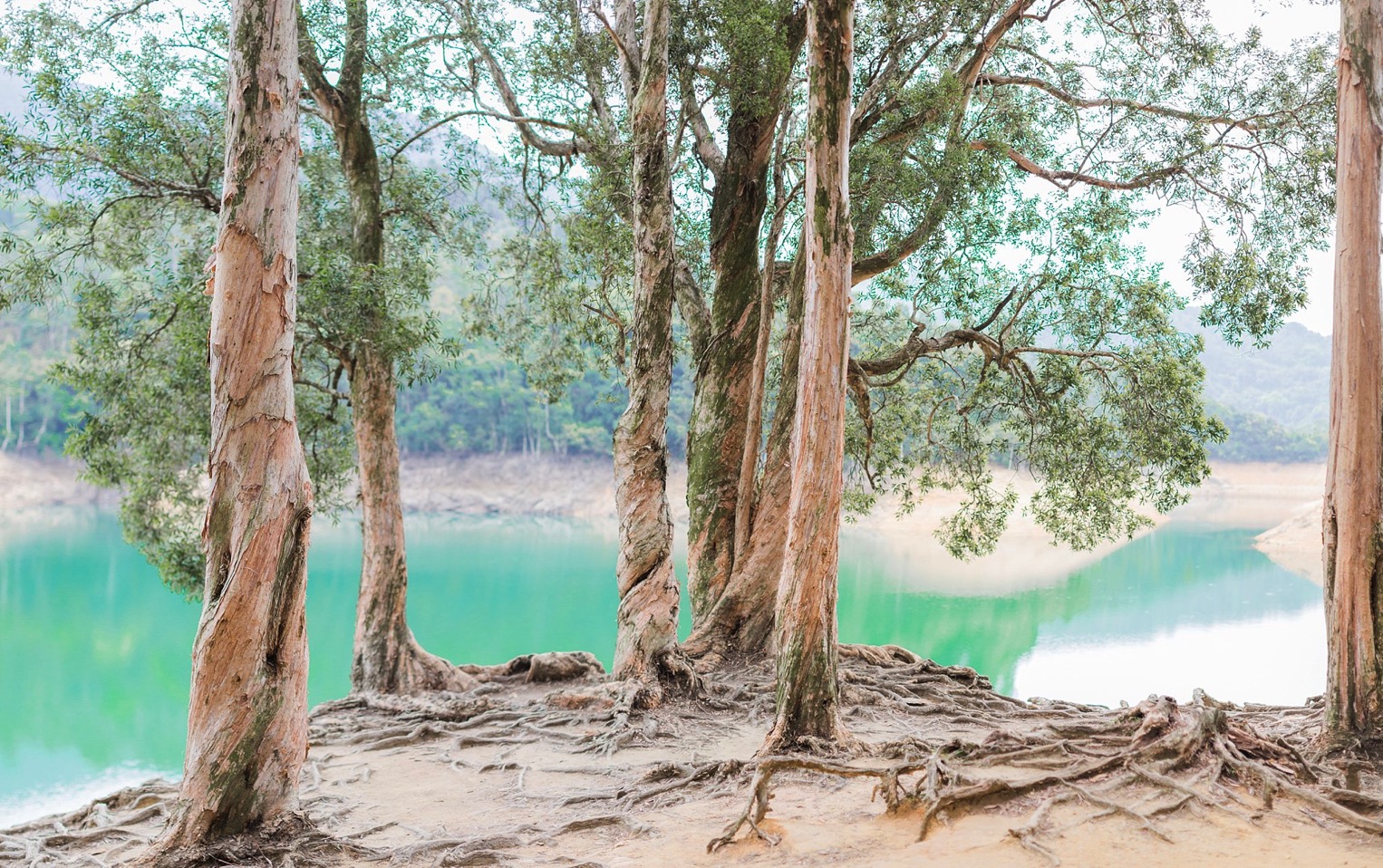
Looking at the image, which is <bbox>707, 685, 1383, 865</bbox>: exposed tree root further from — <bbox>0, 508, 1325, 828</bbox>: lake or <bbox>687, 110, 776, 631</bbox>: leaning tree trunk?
<bbox>0, 508, 1325, 828</bbox>: lake

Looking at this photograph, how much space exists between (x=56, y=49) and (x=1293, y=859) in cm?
910

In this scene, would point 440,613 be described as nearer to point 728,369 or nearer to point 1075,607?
point 1075,607

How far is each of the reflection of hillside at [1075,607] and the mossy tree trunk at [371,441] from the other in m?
8.80

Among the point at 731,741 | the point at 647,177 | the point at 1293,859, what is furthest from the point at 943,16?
the point at 1293,859

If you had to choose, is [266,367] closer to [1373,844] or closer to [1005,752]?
[1005,752]

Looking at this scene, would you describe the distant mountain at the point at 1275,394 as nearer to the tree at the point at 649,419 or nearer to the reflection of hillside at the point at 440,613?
the reflection of hillside at the point at 440,613

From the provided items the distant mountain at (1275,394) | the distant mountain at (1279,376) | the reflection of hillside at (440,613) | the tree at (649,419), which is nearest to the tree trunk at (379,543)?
the tree at (649,419)

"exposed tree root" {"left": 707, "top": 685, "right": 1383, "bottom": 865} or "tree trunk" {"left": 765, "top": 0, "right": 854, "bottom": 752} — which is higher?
"tree trunk" {"left": 765, "top": 0, "right": 854, "bottom": 752}

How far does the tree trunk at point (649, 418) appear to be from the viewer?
6.62 metres

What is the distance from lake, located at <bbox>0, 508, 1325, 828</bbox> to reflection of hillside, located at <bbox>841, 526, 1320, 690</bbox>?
66 millimetres

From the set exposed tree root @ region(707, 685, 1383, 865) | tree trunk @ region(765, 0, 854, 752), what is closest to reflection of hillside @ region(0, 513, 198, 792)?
tree trunk @ region(765, 0, 854, 752)

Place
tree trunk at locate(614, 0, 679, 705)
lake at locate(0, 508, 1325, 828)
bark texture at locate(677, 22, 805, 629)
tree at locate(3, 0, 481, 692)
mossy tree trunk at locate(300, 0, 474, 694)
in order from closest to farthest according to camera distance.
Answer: tree trunk at locate(614, 0, 679, 705) < tree at locate(3, 0, 481, 692) < bark texture at locate(677, 22, 805, 629) < mossy tree trunk at locate(300, 0, 474, 694) < lake at locate(0, 508, 1325, 828)

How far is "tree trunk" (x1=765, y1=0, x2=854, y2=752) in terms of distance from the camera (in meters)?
4.73

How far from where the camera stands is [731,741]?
19.3 ft
